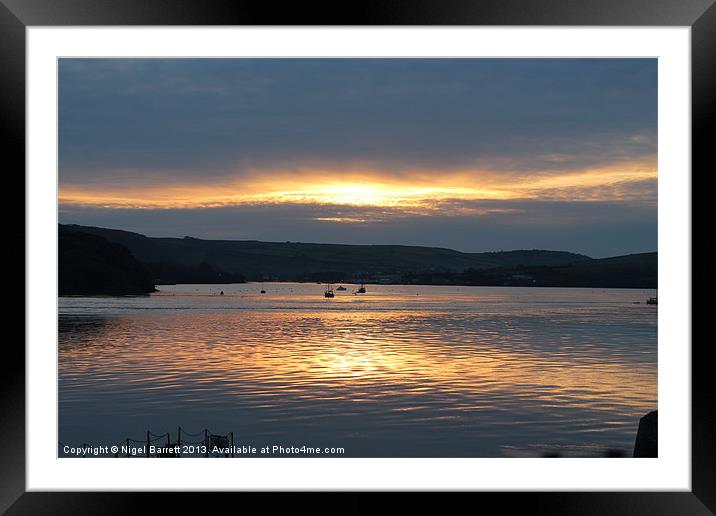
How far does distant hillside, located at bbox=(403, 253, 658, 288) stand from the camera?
148 feet

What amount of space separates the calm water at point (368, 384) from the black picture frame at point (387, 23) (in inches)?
322

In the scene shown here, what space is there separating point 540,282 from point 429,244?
11889 mm

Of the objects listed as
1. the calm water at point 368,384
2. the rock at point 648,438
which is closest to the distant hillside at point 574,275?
the calm water at point 368,384

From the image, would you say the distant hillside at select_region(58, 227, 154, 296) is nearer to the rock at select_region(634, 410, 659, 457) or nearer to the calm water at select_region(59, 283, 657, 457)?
the calm water at select_region(59, 283, 657, 457)

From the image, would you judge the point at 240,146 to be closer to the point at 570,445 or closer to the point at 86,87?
the point at 86,87

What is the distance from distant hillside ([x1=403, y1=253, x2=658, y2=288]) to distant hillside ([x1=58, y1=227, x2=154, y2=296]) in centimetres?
2288

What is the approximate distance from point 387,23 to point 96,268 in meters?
50.4

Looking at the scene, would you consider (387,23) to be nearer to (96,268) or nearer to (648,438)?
(648,438)

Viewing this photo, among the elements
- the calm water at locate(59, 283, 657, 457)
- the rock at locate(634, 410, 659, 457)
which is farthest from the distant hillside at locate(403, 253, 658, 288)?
the rock at locate(634, 410, 659, 457)

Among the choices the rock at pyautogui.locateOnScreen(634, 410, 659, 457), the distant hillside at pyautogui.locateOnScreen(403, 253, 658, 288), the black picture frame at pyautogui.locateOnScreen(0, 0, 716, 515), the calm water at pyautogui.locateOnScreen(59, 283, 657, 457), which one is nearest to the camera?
the black picture frame at pyautogui.locateOnScreen(0, 0, 716, 515)

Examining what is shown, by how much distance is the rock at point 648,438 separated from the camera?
4.19m

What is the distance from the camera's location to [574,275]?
56750mm

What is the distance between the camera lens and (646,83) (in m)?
53.5
